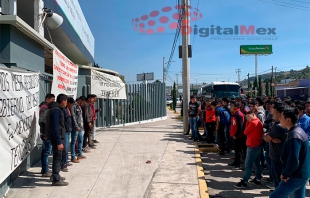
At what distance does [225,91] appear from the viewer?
827 inches

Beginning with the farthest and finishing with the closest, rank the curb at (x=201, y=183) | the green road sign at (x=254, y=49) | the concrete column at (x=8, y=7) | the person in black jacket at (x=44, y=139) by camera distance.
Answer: the green road sign at (x=254, y=49), the concrete column at (x=8, y=7), the person in black jacket at (x=44, y=139), the curb at (x=201, y=183)

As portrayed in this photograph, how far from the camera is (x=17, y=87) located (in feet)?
13.4

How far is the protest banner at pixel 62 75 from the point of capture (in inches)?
235

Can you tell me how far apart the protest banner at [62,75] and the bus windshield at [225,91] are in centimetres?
1537

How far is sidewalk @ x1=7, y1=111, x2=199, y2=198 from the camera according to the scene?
441cm

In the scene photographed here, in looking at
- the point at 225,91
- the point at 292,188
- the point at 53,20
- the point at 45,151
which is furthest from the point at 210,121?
the point at 225,91

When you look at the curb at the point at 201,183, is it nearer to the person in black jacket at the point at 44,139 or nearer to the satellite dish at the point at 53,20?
the person in black jacket at the point at 44,139

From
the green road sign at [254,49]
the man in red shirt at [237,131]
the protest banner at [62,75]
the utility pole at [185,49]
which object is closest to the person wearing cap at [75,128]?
the protest banner at [62,75]

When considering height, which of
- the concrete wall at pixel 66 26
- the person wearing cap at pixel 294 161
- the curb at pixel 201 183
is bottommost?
the curb at pixel 201 183

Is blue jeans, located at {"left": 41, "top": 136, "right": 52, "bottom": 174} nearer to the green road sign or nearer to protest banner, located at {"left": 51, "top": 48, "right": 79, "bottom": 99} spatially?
protest banner, located at {"left": 51, "top": 48, "right": 79, "bottom": 99}

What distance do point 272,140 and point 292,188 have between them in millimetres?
1009

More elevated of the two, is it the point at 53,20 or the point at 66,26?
the point at 66,26

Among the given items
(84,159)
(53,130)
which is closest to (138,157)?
(84,159)

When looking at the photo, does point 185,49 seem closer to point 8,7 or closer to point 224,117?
point 224,117
